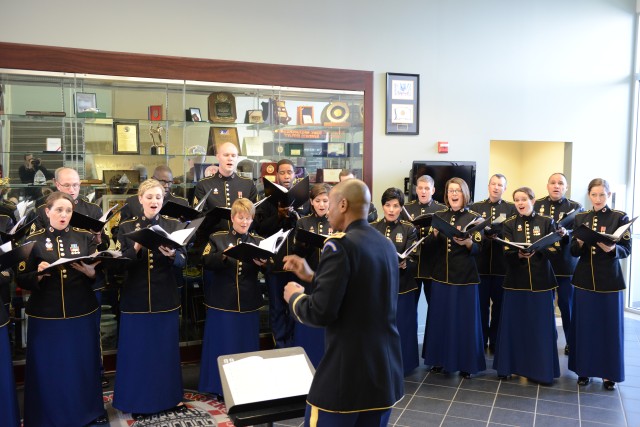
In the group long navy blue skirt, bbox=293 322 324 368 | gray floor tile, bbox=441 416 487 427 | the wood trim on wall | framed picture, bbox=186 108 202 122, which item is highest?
the wood trim on wall

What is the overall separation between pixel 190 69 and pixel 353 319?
13.1 feet

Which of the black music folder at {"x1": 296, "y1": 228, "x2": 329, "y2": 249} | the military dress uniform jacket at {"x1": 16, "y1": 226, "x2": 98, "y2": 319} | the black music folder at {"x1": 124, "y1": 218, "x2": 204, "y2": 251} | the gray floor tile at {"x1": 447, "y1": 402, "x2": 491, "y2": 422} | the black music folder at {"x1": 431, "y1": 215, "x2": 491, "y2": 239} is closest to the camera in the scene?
the black music folder at {"x1": 124, "y1": 218, "x2": 204, "y2": 251}

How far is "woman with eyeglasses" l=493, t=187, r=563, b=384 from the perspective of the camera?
5133 millimetres

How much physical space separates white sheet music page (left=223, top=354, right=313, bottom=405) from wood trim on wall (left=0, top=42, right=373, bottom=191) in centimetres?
377

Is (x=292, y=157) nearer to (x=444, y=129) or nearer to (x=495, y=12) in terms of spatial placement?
(x=444, y=129)

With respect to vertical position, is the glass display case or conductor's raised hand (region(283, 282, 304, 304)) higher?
the glass display case

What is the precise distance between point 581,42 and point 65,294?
6.37 m

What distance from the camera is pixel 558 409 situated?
4688mm

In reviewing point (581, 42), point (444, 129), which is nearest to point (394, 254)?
point (444, 129)

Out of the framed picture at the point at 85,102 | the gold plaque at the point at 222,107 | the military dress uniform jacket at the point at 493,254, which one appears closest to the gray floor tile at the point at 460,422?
the military dress uniform jacket at the point at 493,254

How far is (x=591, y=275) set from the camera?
5031mm

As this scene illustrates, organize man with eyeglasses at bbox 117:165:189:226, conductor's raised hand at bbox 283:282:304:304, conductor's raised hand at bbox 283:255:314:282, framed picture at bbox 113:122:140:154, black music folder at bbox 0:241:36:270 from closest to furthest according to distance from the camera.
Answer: conductor's raised hand at bbox 283:255:314:282, conductor's raised hand at bbox 283:282:304:304, black music folder at bbox 0:241:36:270, man with eyeglasses at bbox 117:165:189:226, framed picture at bbox 113:122:140:154

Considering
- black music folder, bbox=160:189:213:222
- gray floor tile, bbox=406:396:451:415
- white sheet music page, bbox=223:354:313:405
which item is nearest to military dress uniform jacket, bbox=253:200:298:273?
black music folder, bbox=160:189:213:222

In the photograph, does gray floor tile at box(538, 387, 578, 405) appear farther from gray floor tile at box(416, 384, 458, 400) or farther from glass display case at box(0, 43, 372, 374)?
glass display case at box(0, 43, 372, 374)
